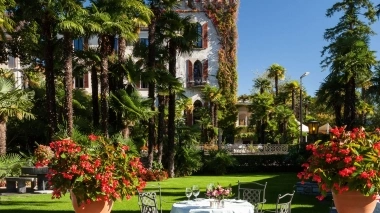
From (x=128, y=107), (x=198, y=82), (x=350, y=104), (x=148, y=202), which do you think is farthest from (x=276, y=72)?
(x=148, y=202)

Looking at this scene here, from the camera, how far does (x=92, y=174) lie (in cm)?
739

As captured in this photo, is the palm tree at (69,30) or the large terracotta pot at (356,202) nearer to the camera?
the large terracotta pot at (356,202)

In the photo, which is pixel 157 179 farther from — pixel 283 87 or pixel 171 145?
pixel 283 87

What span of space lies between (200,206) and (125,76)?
14402 mm

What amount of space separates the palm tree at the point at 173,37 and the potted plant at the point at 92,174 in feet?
52.8

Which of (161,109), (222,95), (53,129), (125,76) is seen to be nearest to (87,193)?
(53,129)

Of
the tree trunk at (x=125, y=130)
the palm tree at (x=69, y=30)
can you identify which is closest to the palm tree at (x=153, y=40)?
the tree trunk at (x=125, y=130)

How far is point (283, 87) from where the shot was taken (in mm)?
54844

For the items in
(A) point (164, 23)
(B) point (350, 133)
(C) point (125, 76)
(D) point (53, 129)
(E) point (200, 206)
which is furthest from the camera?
(A) point (164, 23)

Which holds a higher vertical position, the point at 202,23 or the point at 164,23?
the point at 202,23

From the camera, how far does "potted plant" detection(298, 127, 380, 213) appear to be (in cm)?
667

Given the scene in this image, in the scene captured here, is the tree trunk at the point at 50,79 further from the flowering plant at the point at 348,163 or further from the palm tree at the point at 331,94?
the palm tree at the point at 331,94

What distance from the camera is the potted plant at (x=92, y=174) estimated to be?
24.1 ft

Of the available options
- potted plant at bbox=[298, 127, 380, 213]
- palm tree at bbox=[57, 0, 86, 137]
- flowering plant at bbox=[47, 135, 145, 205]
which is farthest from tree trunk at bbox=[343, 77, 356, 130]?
flowering plant at bbox=[47, 135, 145, 205]
